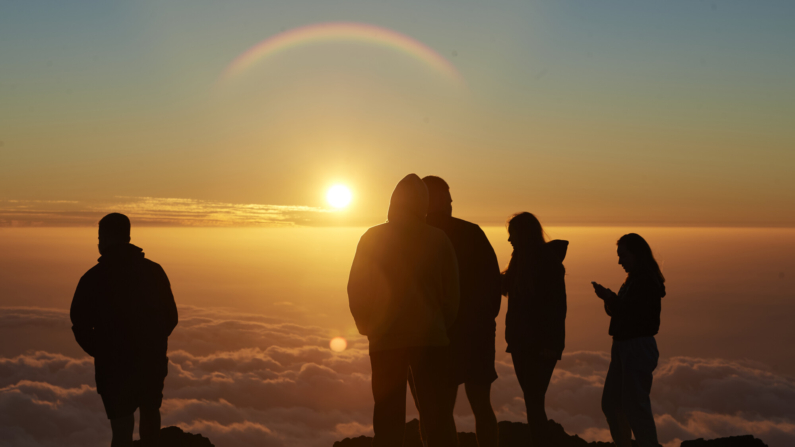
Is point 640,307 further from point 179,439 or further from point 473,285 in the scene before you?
point 179,439

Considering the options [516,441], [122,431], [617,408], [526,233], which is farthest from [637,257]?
[122,431]

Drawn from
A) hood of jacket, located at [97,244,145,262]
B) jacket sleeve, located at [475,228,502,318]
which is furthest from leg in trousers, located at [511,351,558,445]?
hood of jacket, located at [97,244,145,262]

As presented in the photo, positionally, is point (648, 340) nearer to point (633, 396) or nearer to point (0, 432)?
point (633, 396)

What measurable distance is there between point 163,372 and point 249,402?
7382 inches

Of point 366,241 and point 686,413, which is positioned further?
point 686,413

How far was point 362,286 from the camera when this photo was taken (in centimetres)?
322

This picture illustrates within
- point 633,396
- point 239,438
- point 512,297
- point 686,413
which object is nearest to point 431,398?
point 512,297

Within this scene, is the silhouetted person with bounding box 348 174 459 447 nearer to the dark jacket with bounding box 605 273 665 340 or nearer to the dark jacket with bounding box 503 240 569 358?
the dark jacket with bounding box 503 240 569 358

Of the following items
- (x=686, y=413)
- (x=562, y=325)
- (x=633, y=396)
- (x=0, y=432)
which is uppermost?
(x=562, y=325)

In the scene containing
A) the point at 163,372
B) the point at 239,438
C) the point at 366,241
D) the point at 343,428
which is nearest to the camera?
the point at 366,241

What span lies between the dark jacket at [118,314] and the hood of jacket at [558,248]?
12.7 ft

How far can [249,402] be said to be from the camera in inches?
6786

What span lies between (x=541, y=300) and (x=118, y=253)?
13.2 feet

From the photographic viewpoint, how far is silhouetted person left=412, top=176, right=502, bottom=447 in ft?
13.7
